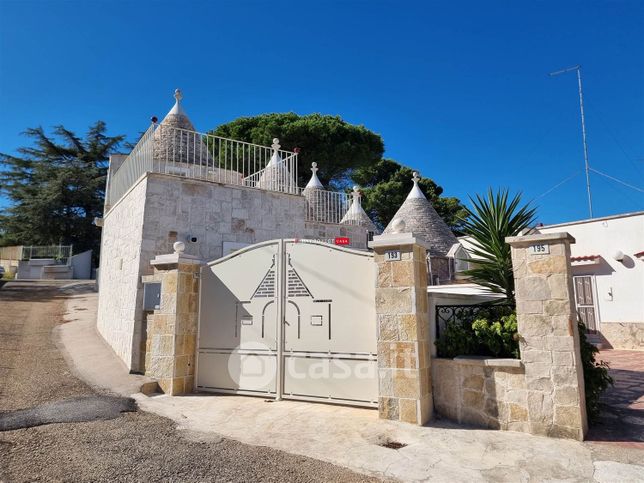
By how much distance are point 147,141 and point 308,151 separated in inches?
781

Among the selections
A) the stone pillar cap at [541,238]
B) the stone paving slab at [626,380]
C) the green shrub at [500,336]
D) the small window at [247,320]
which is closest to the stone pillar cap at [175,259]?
the small window at [247,320]

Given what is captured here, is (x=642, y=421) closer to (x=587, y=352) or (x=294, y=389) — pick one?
(x=587, y=352)

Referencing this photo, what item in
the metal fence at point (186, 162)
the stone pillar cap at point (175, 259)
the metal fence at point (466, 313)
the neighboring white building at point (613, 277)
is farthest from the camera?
the neighboring white building at point (613, 277)

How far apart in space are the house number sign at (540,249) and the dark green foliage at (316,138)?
2282 cm

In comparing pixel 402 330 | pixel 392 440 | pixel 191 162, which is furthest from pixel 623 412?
pixel 191 162

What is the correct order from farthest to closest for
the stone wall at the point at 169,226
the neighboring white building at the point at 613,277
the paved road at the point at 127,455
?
the neighboring white building at the point at 613,277
the stone wall at the point at 169,226
the paved road at the point at 127,455

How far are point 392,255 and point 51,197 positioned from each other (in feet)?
96.3

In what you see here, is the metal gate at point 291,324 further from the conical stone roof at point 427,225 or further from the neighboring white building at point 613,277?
the conical stone roof at point 427,225

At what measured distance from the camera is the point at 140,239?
755 centimetres

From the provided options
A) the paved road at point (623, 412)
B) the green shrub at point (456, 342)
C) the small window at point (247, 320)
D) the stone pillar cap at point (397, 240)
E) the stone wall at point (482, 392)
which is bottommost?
the paved road at point (623, 412)

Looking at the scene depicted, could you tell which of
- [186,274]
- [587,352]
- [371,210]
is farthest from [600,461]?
[371,210]

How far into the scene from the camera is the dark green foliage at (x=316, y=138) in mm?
27266

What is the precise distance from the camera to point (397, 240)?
4957 millimetres

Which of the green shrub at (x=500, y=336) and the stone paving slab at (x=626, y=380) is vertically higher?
the green shrub at (x=500, y=336)
